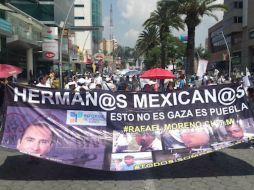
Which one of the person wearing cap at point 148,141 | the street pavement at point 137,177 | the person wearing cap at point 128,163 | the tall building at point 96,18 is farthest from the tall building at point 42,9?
the tall building at point 96,18

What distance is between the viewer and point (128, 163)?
7602 mm

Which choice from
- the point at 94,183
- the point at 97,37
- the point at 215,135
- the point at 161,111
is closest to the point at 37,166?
the point at 94,183

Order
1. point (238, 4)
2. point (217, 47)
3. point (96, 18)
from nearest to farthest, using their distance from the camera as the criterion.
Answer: point (238, 4)
point (217, 47)
point (96, 18)

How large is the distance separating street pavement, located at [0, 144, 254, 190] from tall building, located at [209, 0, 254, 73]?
246 ft

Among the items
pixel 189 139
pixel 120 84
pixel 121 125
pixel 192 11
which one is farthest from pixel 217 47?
pixel 121 125

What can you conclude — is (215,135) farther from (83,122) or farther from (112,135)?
(83,122)

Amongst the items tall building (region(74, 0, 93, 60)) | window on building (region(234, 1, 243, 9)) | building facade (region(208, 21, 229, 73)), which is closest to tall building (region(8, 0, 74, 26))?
window on building (region(234, 1, 243, 9))

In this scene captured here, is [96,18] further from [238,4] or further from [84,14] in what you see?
[238,4]

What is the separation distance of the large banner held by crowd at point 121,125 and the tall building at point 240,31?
7521cm

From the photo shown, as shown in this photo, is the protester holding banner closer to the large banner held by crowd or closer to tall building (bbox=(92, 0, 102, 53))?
the large banner held by crowd

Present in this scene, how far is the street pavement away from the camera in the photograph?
23.5 feet

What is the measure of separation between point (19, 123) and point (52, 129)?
553mm

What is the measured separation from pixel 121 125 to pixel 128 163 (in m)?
0.71

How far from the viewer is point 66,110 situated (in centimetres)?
798
